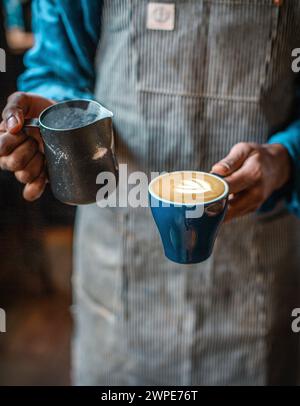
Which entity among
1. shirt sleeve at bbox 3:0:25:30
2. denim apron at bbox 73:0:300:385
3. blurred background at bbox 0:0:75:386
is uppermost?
shirt sleeve at bbox 3:0:25:30

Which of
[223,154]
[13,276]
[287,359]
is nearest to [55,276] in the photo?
[13,276]

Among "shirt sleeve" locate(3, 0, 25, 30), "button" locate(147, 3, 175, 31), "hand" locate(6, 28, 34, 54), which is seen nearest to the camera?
"button" locate(147, 3, 175, 31)

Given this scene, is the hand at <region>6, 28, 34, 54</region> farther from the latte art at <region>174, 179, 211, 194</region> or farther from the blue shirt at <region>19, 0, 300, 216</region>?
the latte art at <region>174, 179, 211, 194</region>

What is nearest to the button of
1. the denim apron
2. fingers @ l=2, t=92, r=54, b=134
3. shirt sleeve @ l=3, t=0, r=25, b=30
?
the denim apron

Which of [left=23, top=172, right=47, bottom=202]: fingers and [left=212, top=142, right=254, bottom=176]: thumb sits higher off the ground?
[left=212, top=142, right=254, bottom=176]: thumb

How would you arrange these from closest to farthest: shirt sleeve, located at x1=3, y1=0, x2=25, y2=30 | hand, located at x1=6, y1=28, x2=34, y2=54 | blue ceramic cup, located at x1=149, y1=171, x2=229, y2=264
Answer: blue ceramic cup, located at x1=149, y1=171, x2=229, y2=264 < shirt sleeve, located at x1=3, y1=0, x2=25, y2=30 < hand, located at x1=6, y1=28, x2=34, y2=54

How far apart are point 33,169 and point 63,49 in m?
0.27

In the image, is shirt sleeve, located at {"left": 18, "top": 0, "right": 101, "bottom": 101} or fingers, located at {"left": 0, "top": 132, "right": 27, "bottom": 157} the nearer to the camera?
fingers, located at {"left": 0, "top": 132, "right": 27, "bottom": 157}

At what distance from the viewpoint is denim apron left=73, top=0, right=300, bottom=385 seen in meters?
0.60

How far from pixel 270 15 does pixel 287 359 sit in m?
0.60

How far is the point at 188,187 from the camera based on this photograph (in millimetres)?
470

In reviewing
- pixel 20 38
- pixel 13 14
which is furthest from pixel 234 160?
pixel 20 38

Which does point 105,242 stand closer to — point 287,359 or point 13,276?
point 287,359

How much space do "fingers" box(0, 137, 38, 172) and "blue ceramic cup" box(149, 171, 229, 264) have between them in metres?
0.12
